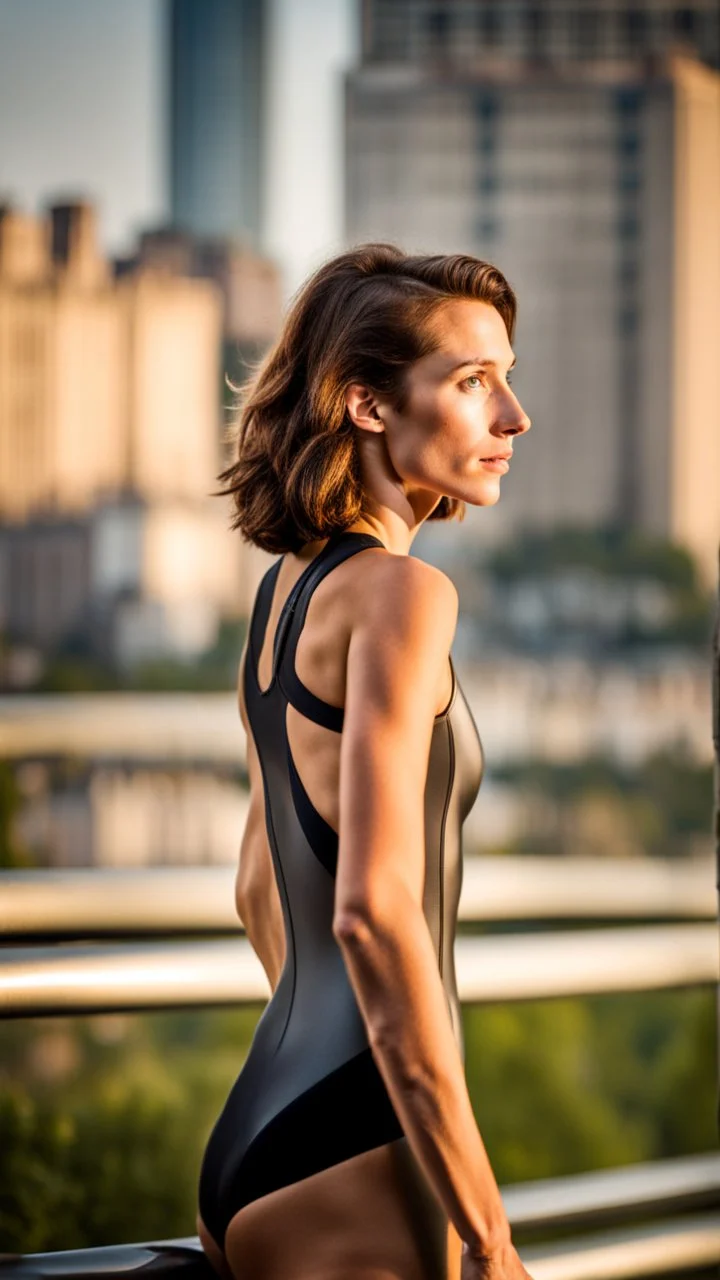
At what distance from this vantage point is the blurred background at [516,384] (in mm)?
57125

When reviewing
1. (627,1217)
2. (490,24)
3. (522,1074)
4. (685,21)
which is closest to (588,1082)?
(522,1074)

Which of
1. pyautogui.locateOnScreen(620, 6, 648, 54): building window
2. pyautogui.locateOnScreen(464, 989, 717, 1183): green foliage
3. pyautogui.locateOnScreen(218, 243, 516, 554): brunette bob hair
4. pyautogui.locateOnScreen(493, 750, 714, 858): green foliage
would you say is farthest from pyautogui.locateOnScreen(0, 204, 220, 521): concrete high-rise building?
pyautogui.locateOnScreen(218, 243, 516, 554): brunette bob hair

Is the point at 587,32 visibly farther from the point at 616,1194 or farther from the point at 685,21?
the point at 616,1194

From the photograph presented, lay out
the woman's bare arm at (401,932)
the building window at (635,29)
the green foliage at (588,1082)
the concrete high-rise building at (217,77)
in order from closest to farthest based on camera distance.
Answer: the woman's bare arm at (401,932) < the green foliage at (588,1082) < the building window at (635,29) < the concrete high-rise building at (217,77)

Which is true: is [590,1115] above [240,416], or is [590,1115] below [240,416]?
below

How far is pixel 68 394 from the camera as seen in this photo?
71312 millimetres

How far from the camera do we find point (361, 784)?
1129 millimetres

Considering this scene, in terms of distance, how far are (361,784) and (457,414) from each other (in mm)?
331

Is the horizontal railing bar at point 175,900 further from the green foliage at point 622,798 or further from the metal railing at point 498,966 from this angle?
the green foliage at point 622,798

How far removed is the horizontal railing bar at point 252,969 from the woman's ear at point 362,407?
43 centimetres

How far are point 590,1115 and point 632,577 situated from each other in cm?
3006

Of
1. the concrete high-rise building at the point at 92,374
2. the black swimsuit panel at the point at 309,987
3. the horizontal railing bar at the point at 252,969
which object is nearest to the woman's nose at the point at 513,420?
the black swimsuit panel at the point at 309,987

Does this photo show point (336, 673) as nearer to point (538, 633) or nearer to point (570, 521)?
point (538, 633)

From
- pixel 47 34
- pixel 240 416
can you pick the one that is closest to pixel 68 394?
pixel 47 34
